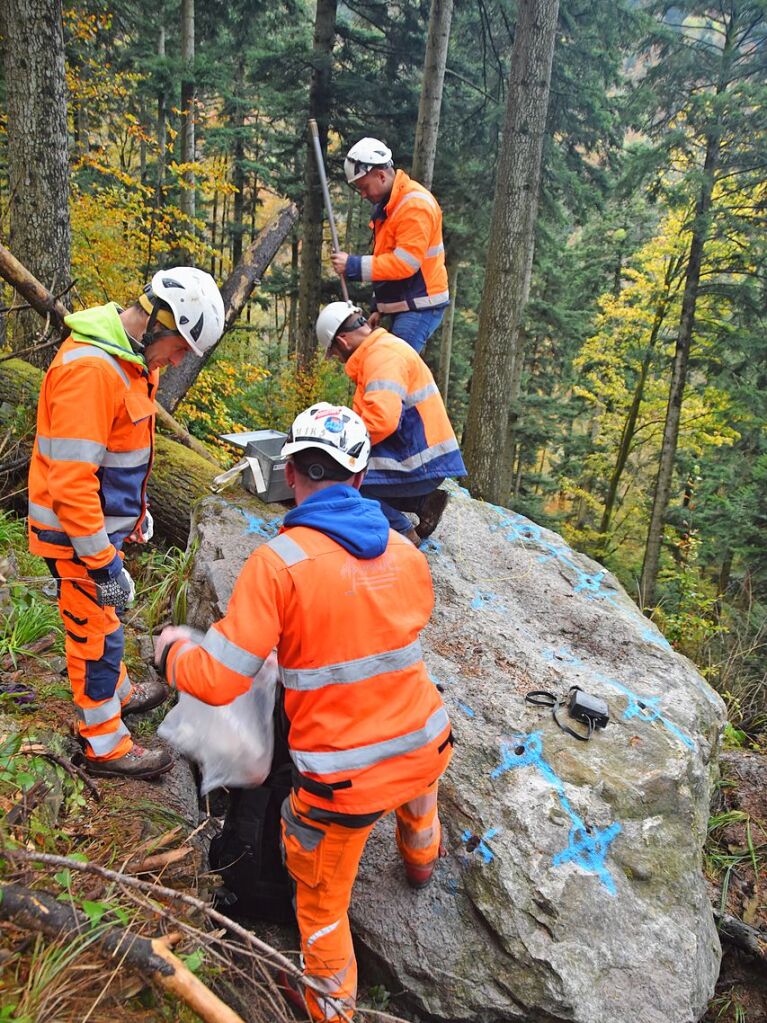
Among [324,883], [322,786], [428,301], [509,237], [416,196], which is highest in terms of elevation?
[509,237]

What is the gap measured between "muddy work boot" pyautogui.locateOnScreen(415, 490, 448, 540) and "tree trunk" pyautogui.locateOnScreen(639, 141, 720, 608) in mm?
8017

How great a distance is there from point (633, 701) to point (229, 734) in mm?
2612

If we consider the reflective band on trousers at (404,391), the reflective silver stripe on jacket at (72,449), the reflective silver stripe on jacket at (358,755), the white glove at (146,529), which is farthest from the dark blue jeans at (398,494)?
the reflective silver stripe on jacket at (358,755)

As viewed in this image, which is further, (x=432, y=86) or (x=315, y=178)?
(x=315, y=178)

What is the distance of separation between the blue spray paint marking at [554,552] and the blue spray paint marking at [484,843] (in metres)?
2.40

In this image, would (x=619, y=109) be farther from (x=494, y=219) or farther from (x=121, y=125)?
(x=121, y=125)

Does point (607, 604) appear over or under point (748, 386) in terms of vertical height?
under

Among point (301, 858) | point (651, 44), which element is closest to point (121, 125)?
point (651, 44)

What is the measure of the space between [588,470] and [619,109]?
1043 cm

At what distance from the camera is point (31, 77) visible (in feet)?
19.3

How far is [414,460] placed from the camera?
4137 millimetres

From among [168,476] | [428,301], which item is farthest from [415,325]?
[168,476]

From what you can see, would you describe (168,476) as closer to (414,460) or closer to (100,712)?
(414,460)

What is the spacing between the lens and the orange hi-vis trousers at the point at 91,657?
2.94 m
